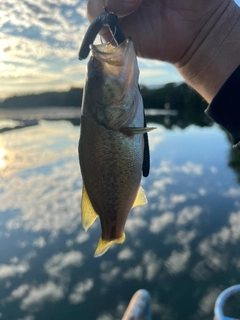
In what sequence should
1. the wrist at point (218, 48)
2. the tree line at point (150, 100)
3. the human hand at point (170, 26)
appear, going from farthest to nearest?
the tree line at point (150, 100) → the wrist at point (218, 48) → the human hand at point (170, 26)

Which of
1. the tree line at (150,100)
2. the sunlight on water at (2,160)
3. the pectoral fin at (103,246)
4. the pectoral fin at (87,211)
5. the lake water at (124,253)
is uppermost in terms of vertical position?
the pectoral fin at (87,211)

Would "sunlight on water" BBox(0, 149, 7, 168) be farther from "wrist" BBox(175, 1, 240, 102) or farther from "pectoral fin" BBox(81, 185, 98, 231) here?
"pectoral fin" BBox(81, 185, 98, 231)

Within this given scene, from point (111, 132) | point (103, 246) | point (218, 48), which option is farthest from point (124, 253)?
point (111, 132)

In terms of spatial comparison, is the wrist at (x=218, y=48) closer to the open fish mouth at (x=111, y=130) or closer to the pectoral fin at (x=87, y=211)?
the open fish mouth at (x=111, y=130)

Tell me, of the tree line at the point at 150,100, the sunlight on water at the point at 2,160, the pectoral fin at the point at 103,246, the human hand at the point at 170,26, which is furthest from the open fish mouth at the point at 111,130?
the tree line at the point at 150,100

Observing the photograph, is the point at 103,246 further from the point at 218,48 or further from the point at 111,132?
the point at 218,48

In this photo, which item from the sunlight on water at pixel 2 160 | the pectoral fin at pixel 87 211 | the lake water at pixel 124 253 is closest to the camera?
the pectoral fin at pixel 87 211

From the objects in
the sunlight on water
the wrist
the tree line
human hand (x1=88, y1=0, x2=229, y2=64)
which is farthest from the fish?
the tree line
